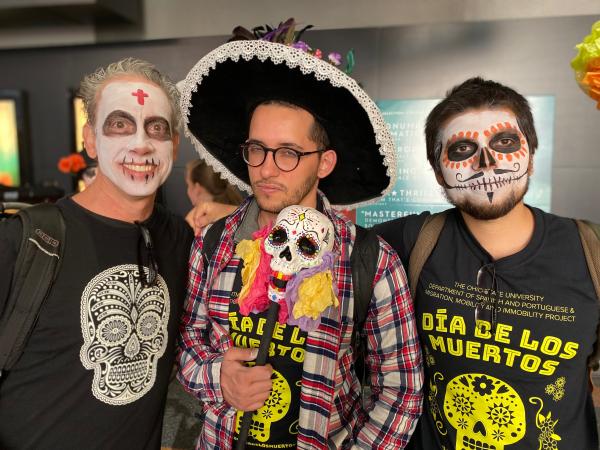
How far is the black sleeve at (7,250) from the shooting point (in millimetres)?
1275

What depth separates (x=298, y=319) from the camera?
1.25m

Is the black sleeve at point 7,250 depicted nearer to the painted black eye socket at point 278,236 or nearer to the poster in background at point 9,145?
the painted black eye socket at point 278,236

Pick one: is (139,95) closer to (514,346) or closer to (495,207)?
(495,207)

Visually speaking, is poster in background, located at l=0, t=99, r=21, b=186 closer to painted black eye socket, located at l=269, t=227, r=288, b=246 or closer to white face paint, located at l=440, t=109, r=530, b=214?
painted black eye socket, located at l=269, t=227, r=288, b=246

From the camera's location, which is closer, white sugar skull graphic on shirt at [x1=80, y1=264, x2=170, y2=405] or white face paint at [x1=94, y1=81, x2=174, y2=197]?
white sugar skull graphic on shirt at [x1=80, y1=264, x2=170, y2=405]


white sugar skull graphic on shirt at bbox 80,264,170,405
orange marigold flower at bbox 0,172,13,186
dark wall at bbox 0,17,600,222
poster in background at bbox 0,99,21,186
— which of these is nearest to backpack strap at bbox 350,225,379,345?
white sugar skull graphic on shirt at bbox 80,264,170,405

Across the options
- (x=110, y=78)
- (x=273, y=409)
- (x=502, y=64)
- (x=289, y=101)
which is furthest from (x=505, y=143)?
(x=502, y=64)

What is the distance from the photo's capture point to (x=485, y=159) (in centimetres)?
155

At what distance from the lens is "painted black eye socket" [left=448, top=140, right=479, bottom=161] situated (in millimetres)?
1588

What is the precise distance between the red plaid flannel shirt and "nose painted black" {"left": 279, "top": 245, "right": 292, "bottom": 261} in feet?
0.78

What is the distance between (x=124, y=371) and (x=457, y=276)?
1.17 meters

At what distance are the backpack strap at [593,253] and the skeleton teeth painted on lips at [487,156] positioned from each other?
0.86 ft

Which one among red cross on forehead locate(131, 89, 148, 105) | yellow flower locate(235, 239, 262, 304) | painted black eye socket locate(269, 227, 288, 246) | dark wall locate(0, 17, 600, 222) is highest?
dark wall locate(0, 17, 600, 222)

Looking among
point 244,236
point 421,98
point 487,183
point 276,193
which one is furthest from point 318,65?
point 421,98
